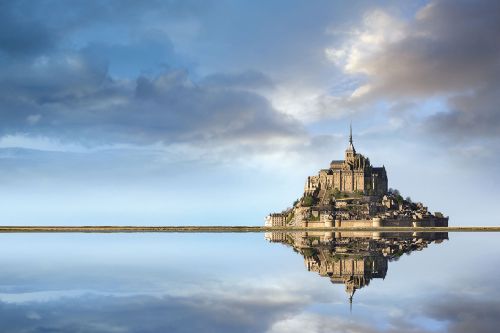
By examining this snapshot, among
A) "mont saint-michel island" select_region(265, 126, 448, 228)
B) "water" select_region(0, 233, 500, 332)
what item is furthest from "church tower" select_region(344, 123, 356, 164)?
"water" select_region(0, 233, 500, 332)

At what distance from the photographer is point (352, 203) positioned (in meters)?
160

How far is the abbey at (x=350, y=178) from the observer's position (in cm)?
16612

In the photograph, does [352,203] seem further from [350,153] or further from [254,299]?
[254,299]

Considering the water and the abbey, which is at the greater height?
the abbey

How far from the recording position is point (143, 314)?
60.0 ft

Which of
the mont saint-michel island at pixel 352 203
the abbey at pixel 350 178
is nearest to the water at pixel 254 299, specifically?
the mont saint-michel island at pixel 352 203

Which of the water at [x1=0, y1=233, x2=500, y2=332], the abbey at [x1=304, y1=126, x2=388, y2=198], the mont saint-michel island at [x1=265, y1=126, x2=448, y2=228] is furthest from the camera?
the abbey at [x1=304, y1=126, x2=388, y2=198]

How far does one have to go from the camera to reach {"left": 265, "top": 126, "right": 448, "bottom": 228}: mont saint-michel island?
15162 cm

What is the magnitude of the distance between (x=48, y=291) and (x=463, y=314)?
15.9 meters

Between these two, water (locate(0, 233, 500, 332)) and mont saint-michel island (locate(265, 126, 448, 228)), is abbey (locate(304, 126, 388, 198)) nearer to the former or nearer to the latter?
mont saint-michel island (locate(265, 126, 448, 228))

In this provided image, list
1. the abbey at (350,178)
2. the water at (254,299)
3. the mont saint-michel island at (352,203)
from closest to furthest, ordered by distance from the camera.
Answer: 1. the water at (254,299)
2. the mont saint-michel island at (352,203)
3. the abbey at (350,178)

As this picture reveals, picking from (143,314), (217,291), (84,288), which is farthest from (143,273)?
(143,314)

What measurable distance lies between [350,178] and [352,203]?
9.44 m

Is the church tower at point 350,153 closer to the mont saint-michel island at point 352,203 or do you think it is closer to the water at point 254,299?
the mont saint-michel island at point 352,203
